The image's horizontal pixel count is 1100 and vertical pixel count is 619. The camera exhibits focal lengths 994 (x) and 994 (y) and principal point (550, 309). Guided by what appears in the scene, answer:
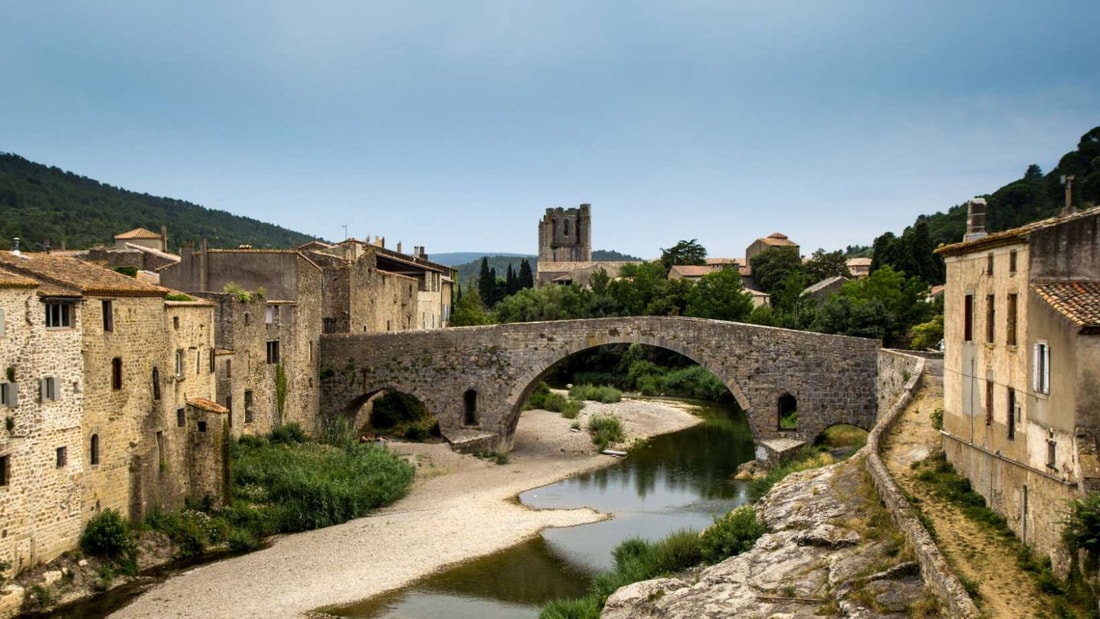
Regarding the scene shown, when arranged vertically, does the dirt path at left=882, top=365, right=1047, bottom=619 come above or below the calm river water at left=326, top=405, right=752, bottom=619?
above

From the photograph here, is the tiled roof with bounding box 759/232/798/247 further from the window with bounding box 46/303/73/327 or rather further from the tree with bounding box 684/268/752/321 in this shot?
the window with bounding box 46/303/73/327

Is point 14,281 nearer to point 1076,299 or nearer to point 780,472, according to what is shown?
point 1076,299

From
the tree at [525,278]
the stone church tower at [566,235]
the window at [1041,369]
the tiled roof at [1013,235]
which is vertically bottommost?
the window at [1041,369]

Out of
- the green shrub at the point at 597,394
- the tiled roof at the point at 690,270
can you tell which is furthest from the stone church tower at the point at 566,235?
the green shrub at the point at 597,394

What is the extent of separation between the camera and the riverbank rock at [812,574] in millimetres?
12922

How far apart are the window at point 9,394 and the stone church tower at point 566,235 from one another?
3561 inches

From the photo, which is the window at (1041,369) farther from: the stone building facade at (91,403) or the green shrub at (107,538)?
the green shrub at (107,538)

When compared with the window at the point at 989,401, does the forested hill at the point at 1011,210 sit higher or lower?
higher

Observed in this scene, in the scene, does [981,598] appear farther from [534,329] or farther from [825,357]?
[534,329]

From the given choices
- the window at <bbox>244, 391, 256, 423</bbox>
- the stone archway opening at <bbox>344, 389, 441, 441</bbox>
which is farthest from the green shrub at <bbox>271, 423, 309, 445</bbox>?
the stone archway opening at <bbox>344, 389, 441, 441</bbox>

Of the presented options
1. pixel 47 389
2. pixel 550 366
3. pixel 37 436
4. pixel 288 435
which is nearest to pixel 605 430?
pixel 550 366

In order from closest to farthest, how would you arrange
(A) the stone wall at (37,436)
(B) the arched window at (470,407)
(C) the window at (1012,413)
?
(C) the window at (1012,413), (A) the stone wall at (37,436), (B) the arched window at (470,407)

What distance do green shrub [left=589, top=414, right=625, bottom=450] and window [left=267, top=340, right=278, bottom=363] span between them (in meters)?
11.6

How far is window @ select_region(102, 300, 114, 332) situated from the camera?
64.0 ft
